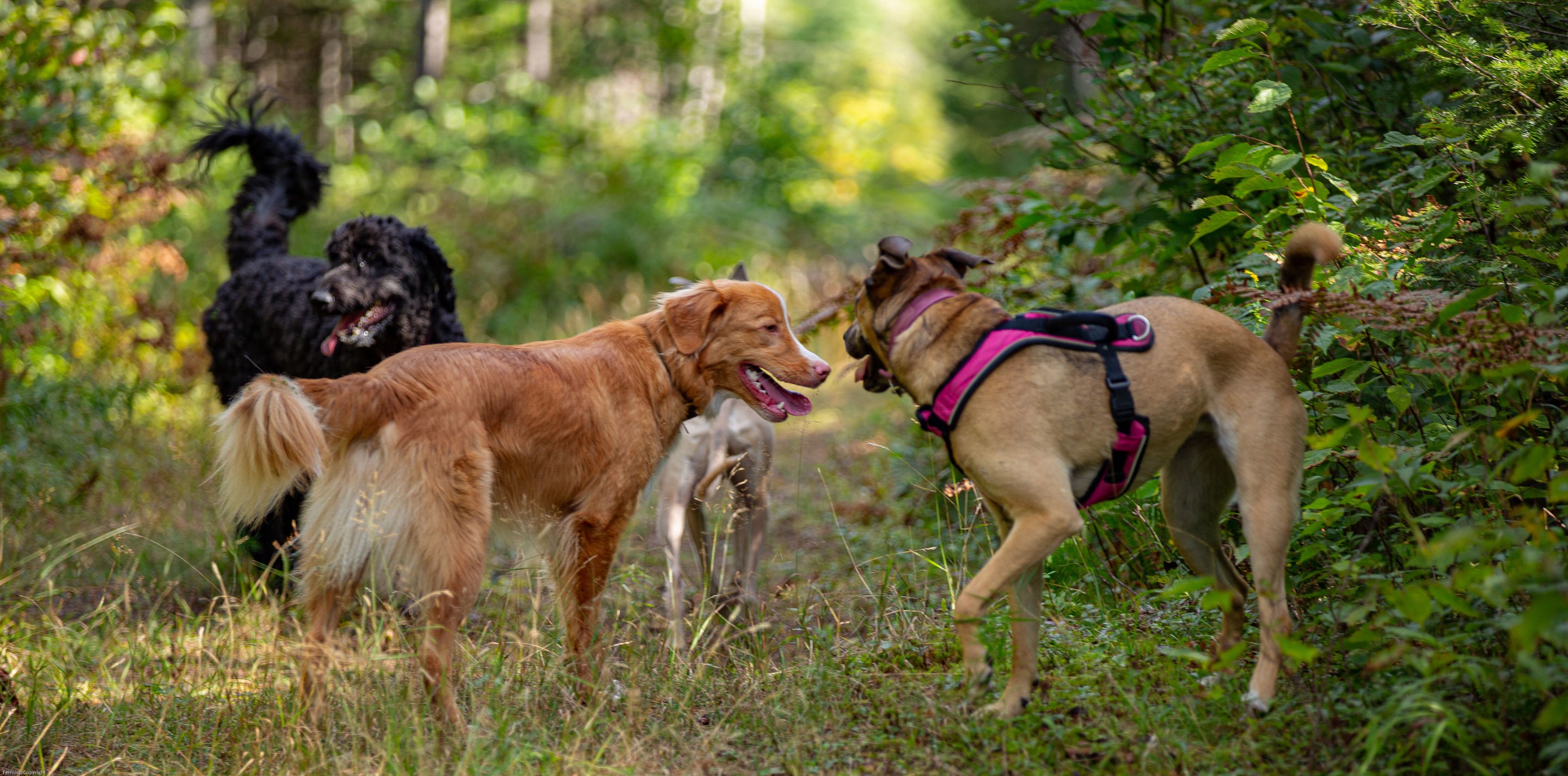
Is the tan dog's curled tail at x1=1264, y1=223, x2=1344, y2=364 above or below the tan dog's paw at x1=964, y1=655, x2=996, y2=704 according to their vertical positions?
above

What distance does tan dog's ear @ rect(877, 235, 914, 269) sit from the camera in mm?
3473

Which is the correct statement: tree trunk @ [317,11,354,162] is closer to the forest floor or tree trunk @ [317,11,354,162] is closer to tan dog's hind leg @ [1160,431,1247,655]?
the forest floor

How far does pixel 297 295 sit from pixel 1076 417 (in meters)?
4.83

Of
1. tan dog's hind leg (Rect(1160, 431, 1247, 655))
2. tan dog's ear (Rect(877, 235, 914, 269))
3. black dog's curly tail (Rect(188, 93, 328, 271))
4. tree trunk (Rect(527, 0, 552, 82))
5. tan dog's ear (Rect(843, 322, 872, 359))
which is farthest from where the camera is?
tree trunk (Rect(527, 0, 552, 82))

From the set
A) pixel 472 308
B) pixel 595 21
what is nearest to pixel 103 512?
pixel 472 308

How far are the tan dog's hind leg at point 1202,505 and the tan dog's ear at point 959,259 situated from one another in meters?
0.97

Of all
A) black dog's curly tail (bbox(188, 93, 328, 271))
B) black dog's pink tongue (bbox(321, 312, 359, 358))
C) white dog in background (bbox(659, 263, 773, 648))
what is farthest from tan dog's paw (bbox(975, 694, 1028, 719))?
black dog's curly tail (bbox(188, 93, 328, 271))

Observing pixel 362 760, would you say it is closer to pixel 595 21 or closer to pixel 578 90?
pixel 578 90

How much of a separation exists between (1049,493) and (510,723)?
6.42ft

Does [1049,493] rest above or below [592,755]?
above

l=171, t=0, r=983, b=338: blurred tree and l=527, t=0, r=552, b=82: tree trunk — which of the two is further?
l=527, t=0, r=552, b=82: tree trunk

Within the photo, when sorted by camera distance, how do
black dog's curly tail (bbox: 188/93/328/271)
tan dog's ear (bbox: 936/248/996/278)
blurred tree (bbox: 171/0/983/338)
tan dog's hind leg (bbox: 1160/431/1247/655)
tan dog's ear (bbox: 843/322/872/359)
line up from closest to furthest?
tan dog's ear (bbox: 936/248/996/278), tan dog's hind leg (bbox: 1160/431/1247/655), tan dog's ear (bbox: 843/322/872/359), black dog's curly tail (bbox: 188/93/328/271), blurred tree (bbox: 171/0/983/338)

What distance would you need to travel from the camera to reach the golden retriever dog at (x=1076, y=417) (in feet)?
10.8

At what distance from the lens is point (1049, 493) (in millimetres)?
3219
